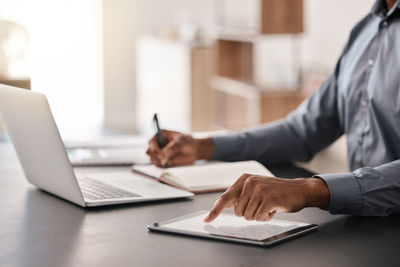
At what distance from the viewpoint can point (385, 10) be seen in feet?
5.73

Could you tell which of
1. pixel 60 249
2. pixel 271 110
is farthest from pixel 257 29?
pixel 60 249

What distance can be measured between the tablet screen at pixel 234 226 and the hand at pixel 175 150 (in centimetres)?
54

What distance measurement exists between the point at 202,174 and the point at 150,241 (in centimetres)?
53

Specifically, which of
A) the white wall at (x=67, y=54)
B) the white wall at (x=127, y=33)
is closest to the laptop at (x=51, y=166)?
the white wall at (x=67, y=54)

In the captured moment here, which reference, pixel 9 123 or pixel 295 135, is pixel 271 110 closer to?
pixel 295 135

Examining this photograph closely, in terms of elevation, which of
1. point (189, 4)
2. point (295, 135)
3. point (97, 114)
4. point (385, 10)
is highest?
point (189, 4)

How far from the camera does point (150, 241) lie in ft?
3.60

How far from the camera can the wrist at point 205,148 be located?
1864 millimetres

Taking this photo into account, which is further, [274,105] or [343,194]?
[274,105]

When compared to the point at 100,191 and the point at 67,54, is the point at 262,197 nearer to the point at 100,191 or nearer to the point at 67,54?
the point at 100,191

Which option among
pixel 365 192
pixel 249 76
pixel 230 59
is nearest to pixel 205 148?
pixel 365 192

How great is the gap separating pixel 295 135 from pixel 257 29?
190 centimetres

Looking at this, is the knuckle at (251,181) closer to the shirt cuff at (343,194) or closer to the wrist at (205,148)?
the shirt cuff at (343,194)

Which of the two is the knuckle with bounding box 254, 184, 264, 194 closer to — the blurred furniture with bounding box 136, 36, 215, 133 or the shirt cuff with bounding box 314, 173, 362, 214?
the shirt cuff with bounding box 314, 173, 362, 214
